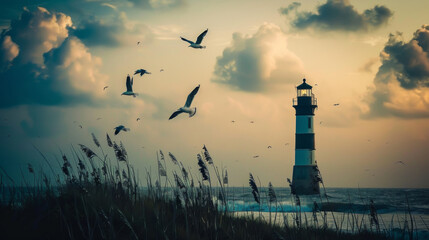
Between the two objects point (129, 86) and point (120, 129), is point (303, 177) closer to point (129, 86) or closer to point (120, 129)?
point (129, 86)

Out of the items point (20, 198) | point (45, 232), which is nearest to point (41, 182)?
point (20, 198)

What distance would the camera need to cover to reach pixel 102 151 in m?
8.23

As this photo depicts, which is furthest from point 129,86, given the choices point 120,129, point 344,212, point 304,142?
point 304,142

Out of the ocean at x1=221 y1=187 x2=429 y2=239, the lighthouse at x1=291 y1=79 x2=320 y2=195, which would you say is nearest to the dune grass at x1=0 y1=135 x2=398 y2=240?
the ocean at x1=221 y1=187 x2=429 y2=239

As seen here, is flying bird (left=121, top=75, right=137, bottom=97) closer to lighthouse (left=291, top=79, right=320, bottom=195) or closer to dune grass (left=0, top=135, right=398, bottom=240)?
dune grass (left=0, top=135, right=398, bottom=240)

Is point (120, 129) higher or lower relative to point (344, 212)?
higher

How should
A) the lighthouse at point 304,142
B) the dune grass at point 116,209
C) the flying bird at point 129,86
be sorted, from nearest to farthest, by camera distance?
the dune grass at point 116,209, the flying bird at point 129,86, the lighthouse at point 304,142

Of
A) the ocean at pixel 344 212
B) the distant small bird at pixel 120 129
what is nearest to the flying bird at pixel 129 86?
the distant small bird at pixel 120 129

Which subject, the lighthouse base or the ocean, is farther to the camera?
the lighthouse base

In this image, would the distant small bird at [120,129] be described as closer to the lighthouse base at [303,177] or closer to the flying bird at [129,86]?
the flying bird at [129,86]

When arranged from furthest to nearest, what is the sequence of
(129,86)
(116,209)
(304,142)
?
1. (304,142)
2. (129,86)
3. (116,209)

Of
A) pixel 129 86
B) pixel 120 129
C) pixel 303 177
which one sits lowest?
pixel 303 177

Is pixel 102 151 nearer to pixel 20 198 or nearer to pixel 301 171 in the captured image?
pixel 20 198

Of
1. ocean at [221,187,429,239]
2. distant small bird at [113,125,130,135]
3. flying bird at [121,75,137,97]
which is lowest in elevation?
ocean at [221,187,429,239]
